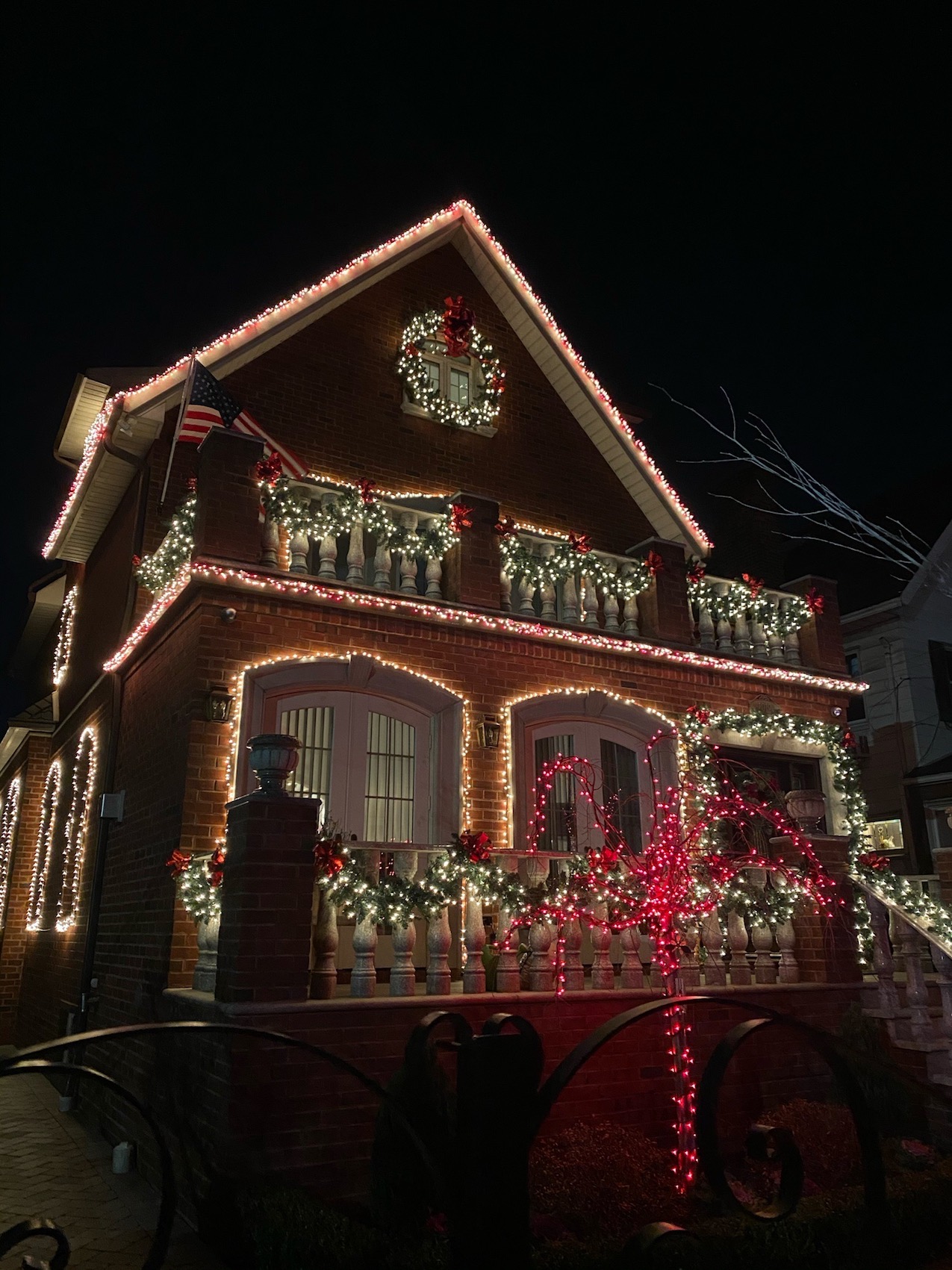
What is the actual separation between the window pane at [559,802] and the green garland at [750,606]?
7.57 feet

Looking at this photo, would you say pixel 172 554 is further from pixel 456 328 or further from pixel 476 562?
pixel 456 328

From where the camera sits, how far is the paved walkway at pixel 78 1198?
5.10m

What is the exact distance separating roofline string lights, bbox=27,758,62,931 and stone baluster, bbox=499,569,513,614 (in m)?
7.67

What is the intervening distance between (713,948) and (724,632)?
3.96 m

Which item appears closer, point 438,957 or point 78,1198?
point 78,1198

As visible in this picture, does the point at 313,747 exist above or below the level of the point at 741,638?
below

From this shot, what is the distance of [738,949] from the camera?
24.7 ft

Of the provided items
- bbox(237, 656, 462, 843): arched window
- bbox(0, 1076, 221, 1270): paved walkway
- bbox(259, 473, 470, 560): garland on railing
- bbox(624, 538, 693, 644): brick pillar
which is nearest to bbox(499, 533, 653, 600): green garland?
bbox(624, 538, 693, 644): brick pillar

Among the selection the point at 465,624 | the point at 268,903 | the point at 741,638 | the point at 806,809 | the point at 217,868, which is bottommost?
the point at 268,903

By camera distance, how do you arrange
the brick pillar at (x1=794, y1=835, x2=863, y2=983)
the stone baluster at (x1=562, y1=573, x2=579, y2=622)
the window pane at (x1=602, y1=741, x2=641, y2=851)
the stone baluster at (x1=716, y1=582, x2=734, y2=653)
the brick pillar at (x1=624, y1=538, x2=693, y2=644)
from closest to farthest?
the brick pillar at (x1=794, y1=835, x2=863, y2=983) < the stone baluster at (x1=562, y1=573, x2=579, y2=622) < the window pane at (x1=602, y1=741, x2=641, y2=851) < the brick pillar at (x1=624, y1=538, x2=693, y2=644) < the stone baluster at (x1=716, y1=582, x2=734, y2=653)

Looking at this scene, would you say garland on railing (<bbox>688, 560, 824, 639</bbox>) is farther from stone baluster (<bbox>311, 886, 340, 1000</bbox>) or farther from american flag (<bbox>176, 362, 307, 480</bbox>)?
stone baluster (<bbox>311, 886, 340, 1000</bbox>)

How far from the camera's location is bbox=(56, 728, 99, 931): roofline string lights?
1077 cm

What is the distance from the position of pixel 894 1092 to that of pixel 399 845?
13.8 feet

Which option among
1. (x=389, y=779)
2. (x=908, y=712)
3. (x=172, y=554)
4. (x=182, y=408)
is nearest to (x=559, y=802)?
(x=389, y=779)
